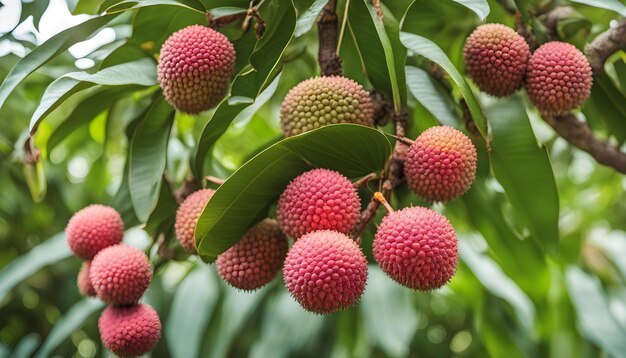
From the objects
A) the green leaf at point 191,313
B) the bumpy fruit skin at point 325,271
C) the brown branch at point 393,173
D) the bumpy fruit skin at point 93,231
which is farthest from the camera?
the green leaf at point 191,313

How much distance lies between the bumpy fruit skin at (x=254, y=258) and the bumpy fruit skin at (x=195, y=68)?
172mm

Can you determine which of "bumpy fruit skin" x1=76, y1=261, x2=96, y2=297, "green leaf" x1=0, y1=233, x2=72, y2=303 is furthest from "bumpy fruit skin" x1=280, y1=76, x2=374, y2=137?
"green leaf" x1=0, y1=233, x2=72, y2=303

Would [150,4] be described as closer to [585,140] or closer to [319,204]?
[319,204]

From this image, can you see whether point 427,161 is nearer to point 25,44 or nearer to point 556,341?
point 25,44

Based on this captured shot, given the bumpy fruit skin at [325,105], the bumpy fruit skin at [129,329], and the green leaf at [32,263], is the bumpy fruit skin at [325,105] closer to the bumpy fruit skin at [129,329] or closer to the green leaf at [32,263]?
the bumpy fruit skin at [129,329]

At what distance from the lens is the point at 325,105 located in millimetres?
764

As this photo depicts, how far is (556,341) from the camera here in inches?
55.8

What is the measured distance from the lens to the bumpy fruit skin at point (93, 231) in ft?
2.91

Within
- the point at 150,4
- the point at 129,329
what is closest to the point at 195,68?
the point at 150,4

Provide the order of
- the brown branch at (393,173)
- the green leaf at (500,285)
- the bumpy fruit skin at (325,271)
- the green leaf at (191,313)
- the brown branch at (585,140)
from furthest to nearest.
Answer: the green leaf at (500,285), the green leaf at (191,313), the brown branch at (585,140), the brown branch at (393,173), the bumpy fruit skin at (325,271)

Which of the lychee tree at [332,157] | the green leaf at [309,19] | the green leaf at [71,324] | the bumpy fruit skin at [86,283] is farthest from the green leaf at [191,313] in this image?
the green leaf at [309,19]

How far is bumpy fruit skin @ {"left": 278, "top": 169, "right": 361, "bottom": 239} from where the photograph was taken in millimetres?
691

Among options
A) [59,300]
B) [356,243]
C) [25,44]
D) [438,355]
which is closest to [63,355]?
[59,300]

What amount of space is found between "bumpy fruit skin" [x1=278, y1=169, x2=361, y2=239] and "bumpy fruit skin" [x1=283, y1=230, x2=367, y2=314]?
27 mm
